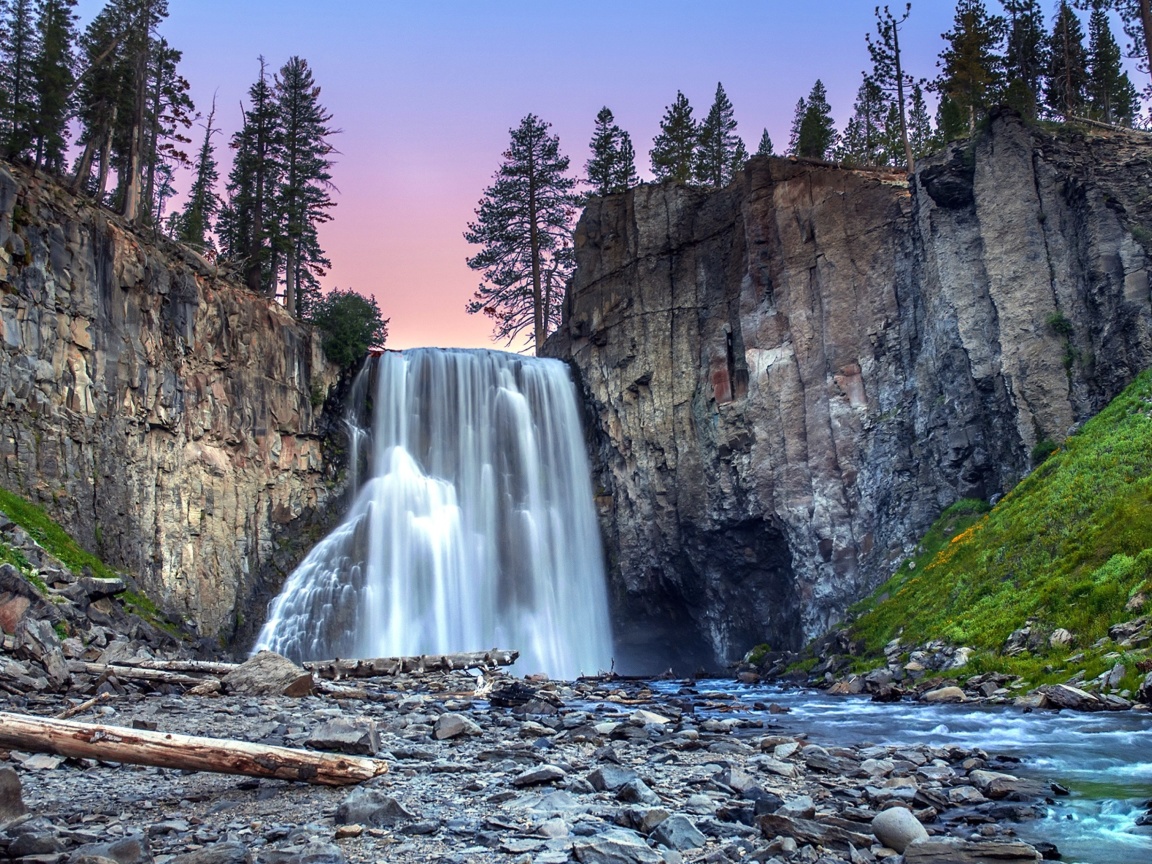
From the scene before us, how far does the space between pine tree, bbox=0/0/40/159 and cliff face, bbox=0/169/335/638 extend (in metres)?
7.06

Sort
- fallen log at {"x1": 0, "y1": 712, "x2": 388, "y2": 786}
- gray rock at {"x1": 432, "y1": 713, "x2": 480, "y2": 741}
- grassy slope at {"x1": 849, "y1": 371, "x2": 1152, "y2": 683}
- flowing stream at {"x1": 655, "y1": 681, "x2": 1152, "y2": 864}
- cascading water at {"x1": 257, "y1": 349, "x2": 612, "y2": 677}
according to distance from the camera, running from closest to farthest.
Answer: flowing stream at {"x1": 655, "y1": 681, "x2": 1152, "y2": 864}
fallen log at {"x1": 0, "y1": 712, "x2": 388, "y2": 786}
gray rock at {"x1": 432, "y1": 713, "x2": 480, "y2": 741}
grassy slope at {"x1": 849, "y1": 371, "x2": 1152, "y2": 683}
cascading water at {"x1": 257, "y1": 349, "x2": 612, "y2": 677}

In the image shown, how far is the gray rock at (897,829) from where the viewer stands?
5672 millimetres

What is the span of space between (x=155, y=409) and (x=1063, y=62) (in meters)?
49.6

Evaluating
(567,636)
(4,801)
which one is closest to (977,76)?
(567,636)

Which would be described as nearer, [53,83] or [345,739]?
[345,739]

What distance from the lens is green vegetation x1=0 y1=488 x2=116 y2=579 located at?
19969mm

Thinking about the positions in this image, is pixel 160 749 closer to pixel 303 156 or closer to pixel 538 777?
pixel 538 777

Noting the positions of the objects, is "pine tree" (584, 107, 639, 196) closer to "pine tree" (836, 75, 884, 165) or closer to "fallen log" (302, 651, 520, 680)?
"pine tree" (836, 75, 884, 165)

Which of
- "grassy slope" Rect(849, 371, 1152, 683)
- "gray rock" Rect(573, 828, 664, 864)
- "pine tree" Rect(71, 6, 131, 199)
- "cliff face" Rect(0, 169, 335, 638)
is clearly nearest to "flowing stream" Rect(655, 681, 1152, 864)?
"grassy slope" Rect(849, 371, 1152, 683)

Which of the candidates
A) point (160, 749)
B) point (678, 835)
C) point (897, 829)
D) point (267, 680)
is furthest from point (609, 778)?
point (267, 680)

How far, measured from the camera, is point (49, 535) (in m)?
20.8

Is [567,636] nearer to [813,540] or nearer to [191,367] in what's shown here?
[813,540]

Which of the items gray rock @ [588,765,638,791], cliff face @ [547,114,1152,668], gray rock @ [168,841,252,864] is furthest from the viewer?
cliff face @ [547,114,1152,668]

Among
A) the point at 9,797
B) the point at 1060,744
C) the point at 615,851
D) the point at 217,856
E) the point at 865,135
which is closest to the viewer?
the point at 217,856
